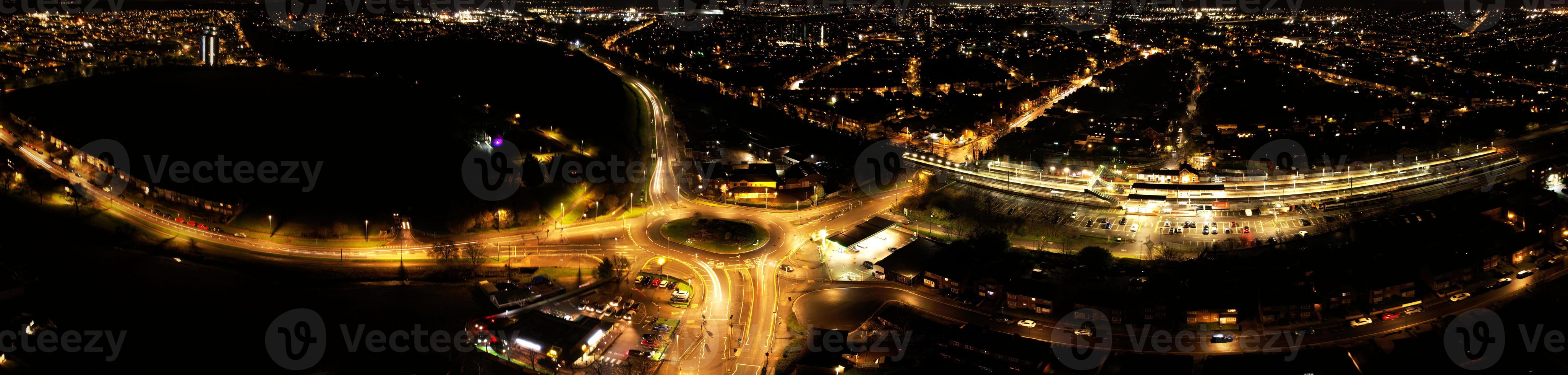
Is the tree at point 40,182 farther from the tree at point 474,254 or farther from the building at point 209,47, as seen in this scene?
the building at point 209,47

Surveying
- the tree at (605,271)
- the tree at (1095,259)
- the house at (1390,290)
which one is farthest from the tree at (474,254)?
the house at (1390,290)

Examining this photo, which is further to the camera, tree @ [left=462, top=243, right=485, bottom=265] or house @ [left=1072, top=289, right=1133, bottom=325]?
tree @ [left=462, top=243, right=485, bottom=265]

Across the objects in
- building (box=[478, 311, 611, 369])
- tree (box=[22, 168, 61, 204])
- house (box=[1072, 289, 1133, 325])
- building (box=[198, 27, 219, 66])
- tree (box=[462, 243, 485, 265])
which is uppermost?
building (box=[198, 27, 219, 66])

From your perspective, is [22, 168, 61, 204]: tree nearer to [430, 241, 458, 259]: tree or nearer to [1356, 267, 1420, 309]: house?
[430, 241, 458, 259]: tree

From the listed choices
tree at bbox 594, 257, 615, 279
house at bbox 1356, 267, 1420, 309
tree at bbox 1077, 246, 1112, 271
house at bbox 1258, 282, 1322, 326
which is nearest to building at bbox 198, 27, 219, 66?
tree at bbox 594, 257, 615, 279

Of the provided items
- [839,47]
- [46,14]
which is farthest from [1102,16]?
[46,14]

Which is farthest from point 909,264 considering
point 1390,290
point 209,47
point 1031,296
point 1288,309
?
point 209,47
